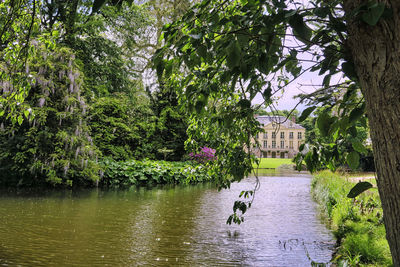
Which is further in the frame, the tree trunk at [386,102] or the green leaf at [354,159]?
the green leaf at [354,159]

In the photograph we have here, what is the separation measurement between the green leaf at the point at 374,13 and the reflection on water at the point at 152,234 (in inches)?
135

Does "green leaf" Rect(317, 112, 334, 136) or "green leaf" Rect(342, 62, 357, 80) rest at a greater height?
"green leaf" Rect(342, 62, 357, 80)

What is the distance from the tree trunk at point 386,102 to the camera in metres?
0.89

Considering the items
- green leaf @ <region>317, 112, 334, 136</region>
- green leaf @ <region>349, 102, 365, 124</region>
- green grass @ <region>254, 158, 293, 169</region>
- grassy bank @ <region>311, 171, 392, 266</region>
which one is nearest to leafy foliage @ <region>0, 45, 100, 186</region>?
grassy bank @ <region>311, 171, 392, 266</region>

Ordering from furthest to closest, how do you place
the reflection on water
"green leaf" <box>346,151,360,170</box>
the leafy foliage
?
the leafy foliage
the reflection on water
"green leaf" <box>346,151,360,170</box>

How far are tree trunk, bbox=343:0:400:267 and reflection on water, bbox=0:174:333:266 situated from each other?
3.16m

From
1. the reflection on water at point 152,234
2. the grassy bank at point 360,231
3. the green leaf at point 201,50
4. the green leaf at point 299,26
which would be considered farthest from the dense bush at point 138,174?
the green leaf at point 299,26

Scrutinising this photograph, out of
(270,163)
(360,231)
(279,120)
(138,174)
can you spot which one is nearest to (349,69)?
(279,120)

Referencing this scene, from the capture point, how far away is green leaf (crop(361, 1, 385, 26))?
2.82 ft

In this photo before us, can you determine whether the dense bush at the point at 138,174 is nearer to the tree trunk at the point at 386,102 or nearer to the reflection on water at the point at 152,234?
the reflection on water at the point at 152,234

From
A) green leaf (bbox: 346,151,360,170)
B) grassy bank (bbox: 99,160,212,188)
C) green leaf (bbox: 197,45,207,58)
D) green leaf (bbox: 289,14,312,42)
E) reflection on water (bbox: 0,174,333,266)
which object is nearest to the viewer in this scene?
green leaf (bbox: 289,14,312,42)

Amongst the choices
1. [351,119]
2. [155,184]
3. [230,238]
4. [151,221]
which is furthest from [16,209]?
[351,119]

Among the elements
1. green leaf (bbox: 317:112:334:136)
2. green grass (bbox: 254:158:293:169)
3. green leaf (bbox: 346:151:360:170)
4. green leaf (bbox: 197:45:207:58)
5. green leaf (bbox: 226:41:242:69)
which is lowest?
green grass (bbox: 254:158:293:169)

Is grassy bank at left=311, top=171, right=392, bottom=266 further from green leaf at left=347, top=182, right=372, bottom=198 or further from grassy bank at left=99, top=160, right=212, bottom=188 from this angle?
grassy bank at left=99, top=160, right=212, bottom=188
